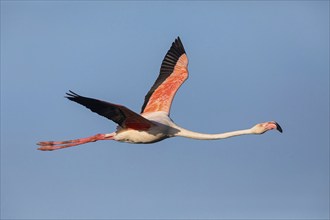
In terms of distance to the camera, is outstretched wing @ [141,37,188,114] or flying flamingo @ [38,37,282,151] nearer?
flying flamingo @ [38,37,282,151]

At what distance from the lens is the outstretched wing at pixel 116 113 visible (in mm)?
22031

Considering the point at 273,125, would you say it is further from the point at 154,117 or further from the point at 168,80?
the point at 168,80

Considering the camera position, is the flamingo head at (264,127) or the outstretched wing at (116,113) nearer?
the outstretched wing at (116,113)

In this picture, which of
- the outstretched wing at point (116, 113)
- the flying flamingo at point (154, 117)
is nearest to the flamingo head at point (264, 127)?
the flying flamingo at point (154, 117)

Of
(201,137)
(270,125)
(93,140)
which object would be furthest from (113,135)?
(270,125)

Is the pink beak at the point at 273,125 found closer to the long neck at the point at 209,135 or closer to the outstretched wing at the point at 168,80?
the long neck at the point at 209,135

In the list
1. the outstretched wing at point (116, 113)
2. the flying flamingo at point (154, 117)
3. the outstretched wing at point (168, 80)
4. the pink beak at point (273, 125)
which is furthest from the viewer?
the outstretched wing at point (168, 80)

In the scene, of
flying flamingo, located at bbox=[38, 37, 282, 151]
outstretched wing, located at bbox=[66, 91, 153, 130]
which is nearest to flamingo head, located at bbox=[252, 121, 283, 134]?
flying flamingo, located at bbox=[38, 37, 282, 151]

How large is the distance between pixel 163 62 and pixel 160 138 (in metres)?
5.28

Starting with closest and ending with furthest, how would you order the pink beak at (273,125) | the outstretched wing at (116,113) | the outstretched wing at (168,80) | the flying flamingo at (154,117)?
the outstretched wing at (116,113)
the flying flamingo at (154,117)
the pink beak at (273,125)
the outstretched wing at (168,80)

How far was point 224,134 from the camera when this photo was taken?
2475cm

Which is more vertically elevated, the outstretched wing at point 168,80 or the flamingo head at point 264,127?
the outstretched wing at point 168,80

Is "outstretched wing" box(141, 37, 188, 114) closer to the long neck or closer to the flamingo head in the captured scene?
the long neck

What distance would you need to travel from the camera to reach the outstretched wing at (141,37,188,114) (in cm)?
2706
